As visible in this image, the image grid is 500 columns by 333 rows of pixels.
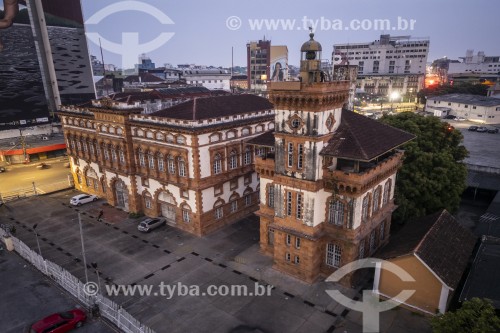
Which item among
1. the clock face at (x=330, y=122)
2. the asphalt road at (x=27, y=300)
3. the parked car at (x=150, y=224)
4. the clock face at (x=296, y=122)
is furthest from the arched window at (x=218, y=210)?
the clock face at (x=330, y=122)

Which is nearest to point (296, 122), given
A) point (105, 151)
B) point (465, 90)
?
point (105, 151)

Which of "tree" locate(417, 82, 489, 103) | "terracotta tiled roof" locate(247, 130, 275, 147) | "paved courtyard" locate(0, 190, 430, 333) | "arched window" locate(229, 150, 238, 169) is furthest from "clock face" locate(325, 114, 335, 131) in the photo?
"tree" locate(417, 82, 489, 103)

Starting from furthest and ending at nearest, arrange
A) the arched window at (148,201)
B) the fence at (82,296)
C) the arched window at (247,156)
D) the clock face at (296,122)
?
1. the arched window at (148,201)
2. the arched window at (247,156)
3. the clock face at (296,122)
4. the fence at (82,296)

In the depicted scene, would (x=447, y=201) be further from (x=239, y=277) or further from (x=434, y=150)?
(x=239, y=277)

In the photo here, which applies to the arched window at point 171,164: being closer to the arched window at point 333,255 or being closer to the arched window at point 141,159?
the arched window at point 141,159

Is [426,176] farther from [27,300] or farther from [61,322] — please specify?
[27,300]

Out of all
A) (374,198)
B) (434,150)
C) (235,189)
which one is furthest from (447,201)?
(235,189)
